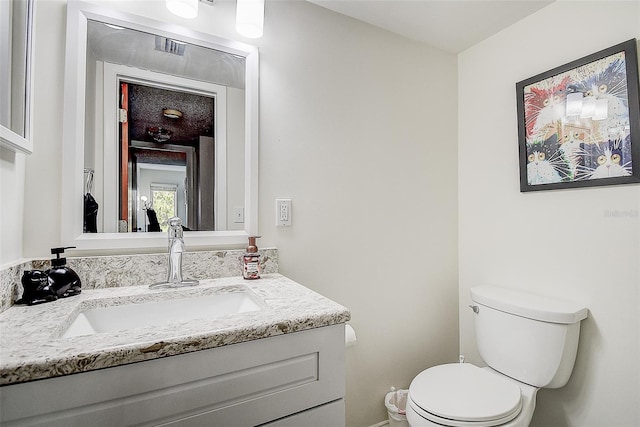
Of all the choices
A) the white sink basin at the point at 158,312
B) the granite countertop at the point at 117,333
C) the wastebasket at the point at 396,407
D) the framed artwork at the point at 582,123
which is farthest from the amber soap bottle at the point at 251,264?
the framed artwork at the point at 582,123

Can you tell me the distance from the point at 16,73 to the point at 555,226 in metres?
2.05

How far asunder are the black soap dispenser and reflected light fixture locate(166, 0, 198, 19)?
2.85 feet

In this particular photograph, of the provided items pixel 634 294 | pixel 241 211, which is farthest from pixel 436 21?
pixel 634 294

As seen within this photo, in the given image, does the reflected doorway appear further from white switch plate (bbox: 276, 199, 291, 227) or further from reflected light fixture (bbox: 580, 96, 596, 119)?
reflected light fixture (bbox: 580, 96, 596, 119)

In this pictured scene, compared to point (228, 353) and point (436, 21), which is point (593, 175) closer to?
point (436, 21)

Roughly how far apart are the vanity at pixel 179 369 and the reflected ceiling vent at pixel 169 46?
92cm

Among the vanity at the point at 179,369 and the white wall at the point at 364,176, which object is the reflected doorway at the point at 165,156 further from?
the vanity at the point at 179,369

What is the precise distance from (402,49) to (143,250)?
5.30 feet

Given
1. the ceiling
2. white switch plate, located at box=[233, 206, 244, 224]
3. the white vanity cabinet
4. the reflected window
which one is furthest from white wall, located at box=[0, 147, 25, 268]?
the ceiling

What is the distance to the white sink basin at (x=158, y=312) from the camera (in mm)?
846

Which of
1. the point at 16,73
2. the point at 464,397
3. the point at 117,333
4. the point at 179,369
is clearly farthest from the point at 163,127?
the point at 464,397

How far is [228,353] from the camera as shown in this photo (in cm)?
64

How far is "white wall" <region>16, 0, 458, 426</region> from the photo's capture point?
4.34 feet

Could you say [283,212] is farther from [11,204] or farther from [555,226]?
[555,226]
